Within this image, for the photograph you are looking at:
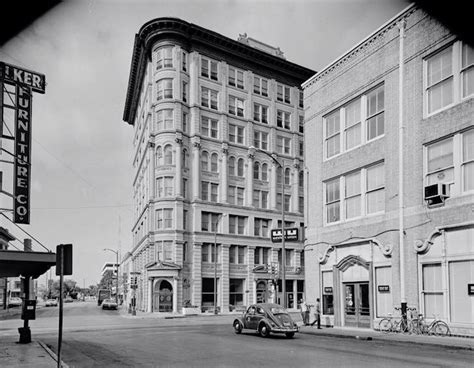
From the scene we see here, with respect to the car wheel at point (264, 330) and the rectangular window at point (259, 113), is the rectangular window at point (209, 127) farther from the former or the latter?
the car wheel at point (264, 330)

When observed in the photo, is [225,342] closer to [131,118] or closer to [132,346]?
[132,346]

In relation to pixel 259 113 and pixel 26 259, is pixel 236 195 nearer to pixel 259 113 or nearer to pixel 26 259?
pixel 259 113

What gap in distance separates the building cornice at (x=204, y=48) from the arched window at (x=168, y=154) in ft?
36.9

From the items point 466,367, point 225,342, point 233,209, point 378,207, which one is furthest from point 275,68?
point 466,367

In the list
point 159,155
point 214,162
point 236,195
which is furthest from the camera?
point 236,195

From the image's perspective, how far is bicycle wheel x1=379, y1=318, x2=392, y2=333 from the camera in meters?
24.9

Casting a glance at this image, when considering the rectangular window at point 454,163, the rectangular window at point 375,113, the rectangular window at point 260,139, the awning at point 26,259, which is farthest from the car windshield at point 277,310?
the rectangular window at point 260,139

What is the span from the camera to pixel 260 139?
228 ft

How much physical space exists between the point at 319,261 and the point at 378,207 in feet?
19.7


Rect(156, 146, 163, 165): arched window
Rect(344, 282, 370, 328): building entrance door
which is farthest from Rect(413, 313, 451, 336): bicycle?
Rect(156, 146, 163, 165): arched window

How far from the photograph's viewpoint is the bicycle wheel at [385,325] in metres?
24.9

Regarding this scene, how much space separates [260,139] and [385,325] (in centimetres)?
4631

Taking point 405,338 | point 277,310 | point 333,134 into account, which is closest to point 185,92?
point 333,134

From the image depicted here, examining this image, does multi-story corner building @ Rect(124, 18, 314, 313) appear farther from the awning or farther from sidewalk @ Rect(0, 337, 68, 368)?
the awning
